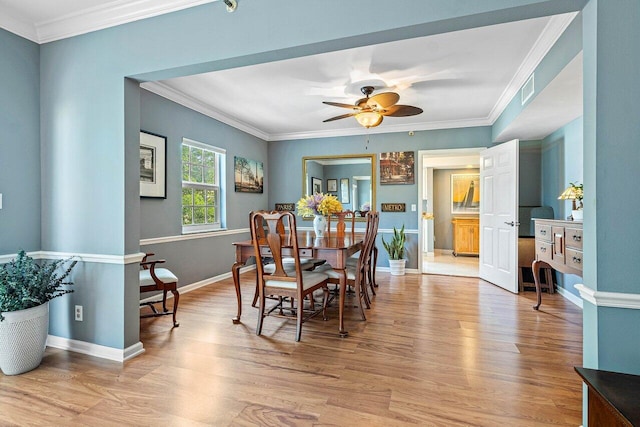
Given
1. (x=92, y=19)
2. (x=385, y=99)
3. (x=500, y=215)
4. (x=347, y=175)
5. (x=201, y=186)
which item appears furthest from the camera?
(x=347, y=175)

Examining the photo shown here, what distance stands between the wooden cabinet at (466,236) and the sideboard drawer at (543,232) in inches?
152

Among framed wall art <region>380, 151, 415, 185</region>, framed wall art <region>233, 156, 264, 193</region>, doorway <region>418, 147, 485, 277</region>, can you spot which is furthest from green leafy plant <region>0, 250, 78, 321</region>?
doorway <region>418, 147, 485, 277</region>

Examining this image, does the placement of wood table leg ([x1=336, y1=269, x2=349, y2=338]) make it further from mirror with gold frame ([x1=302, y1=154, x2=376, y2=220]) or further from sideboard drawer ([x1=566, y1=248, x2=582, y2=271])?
mirror with gold frame ([x1=302, y1=154, x2=376, y2=220])

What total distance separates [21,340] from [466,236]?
7427 mm

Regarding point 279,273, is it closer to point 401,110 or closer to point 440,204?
point 401,110

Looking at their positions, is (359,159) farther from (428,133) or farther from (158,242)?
(158,242)

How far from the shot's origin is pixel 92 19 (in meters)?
2.26

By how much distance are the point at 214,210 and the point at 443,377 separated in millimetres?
3807

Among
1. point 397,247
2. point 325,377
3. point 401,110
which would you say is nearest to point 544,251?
point 401,110

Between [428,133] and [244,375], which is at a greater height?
[428,133]

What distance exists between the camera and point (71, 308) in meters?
2.41

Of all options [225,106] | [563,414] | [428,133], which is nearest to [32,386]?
[563,414]

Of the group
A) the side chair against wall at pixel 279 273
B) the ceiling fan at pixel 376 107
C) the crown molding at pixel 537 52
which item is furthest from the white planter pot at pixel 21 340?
the crown molding at pixel 537 52

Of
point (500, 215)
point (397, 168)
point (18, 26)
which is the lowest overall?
point (500, 215)
